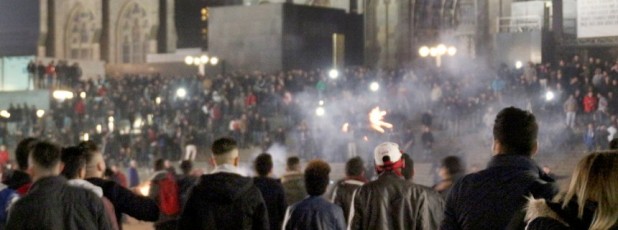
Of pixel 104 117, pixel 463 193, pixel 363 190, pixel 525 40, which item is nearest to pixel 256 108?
pixel 104 117

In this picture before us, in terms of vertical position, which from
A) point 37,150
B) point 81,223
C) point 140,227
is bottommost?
point 140,227

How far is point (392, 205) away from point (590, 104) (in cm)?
1979

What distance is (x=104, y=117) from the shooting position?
3575 cm

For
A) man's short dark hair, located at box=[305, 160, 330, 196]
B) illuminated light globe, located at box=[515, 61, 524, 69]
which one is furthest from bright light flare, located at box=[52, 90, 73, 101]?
man's short dark hair, located at box=[305, 160, 330, 196]

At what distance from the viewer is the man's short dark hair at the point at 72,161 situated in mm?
5840

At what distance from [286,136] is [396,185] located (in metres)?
23.9

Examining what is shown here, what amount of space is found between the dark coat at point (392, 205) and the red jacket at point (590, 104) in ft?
64.6

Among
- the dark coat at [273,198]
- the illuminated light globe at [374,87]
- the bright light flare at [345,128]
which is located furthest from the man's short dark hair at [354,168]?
the illuminated light globe at [374,87]

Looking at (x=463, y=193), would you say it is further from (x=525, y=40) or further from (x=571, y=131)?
(x=525, y=40)

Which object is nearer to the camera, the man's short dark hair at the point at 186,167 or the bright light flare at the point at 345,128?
the man's short dark hair at the point at 186,167

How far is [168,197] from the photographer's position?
10914mm

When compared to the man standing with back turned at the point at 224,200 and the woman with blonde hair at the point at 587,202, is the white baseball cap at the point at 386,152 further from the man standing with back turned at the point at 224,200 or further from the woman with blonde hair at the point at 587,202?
the woman with blonde hair at the point at 587,202

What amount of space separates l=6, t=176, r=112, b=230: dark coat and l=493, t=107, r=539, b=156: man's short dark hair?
6.94 ft

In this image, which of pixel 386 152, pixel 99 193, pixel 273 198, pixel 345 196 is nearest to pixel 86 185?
pixel 99 193
